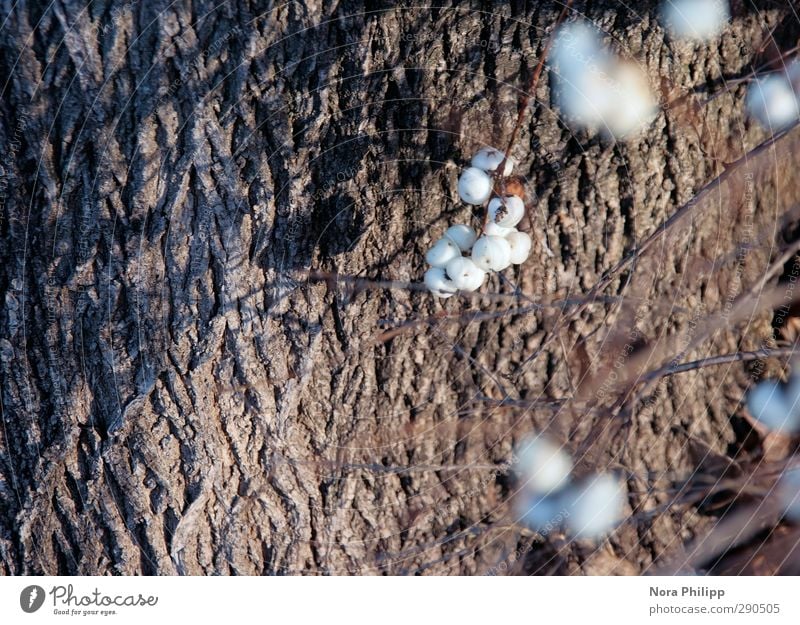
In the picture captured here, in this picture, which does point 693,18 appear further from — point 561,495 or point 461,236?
point 561,495

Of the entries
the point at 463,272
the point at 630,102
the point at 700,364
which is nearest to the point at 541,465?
the point at 700,364

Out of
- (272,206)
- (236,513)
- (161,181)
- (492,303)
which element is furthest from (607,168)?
(236,513)

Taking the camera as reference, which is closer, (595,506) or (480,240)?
(480,240)

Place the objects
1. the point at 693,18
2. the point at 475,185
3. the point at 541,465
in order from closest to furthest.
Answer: the point at 475,185, the point at 693,18, the point at 541,465

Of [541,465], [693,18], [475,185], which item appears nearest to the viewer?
[475,185]

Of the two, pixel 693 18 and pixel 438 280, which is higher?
pixel 693 18

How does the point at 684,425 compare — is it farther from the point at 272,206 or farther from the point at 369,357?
the point at 272,206
